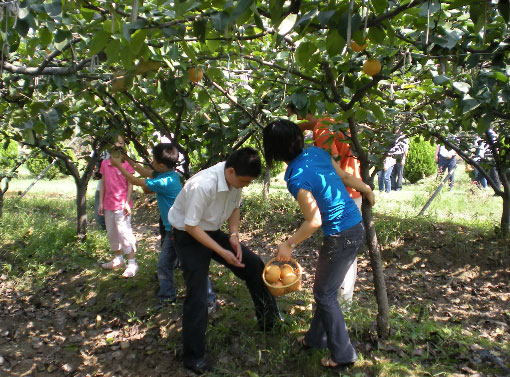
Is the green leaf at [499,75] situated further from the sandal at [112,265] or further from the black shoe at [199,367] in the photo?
the sandal at [112,265]

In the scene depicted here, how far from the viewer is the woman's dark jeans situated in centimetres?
251

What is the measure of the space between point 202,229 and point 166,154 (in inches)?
39.9

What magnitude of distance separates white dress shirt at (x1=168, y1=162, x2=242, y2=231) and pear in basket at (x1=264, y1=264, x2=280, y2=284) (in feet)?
1.58

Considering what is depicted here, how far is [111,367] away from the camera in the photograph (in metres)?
3.11

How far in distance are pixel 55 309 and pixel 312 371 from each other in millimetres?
2613

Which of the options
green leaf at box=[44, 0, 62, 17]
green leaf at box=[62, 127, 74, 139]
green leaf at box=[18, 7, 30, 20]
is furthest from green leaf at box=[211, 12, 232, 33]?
green leaf at box=[62, 127, 74, 139]

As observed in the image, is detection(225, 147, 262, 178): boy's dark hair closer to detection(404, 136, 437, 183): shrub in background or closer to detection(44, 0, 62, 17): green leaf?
detection(44, 0, 62, 17): green leaf

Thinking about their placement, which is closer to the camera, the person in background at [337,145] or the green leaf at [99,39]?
the green leaf at [99,39]

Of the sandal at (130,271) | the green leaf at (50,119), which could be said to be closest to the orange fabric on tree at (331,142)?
the green leaf at (50,119)

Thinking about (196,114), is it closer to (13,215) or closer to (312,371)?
(312,371)

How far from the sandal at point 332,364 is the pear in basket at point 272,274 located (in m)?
0.57

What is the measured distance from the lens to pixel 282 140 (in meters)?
2.43

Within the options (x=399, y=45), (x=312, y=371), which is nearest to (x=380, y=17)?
(x=399, y=45)

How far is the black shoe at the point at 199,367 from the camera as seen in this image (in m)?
2.82
